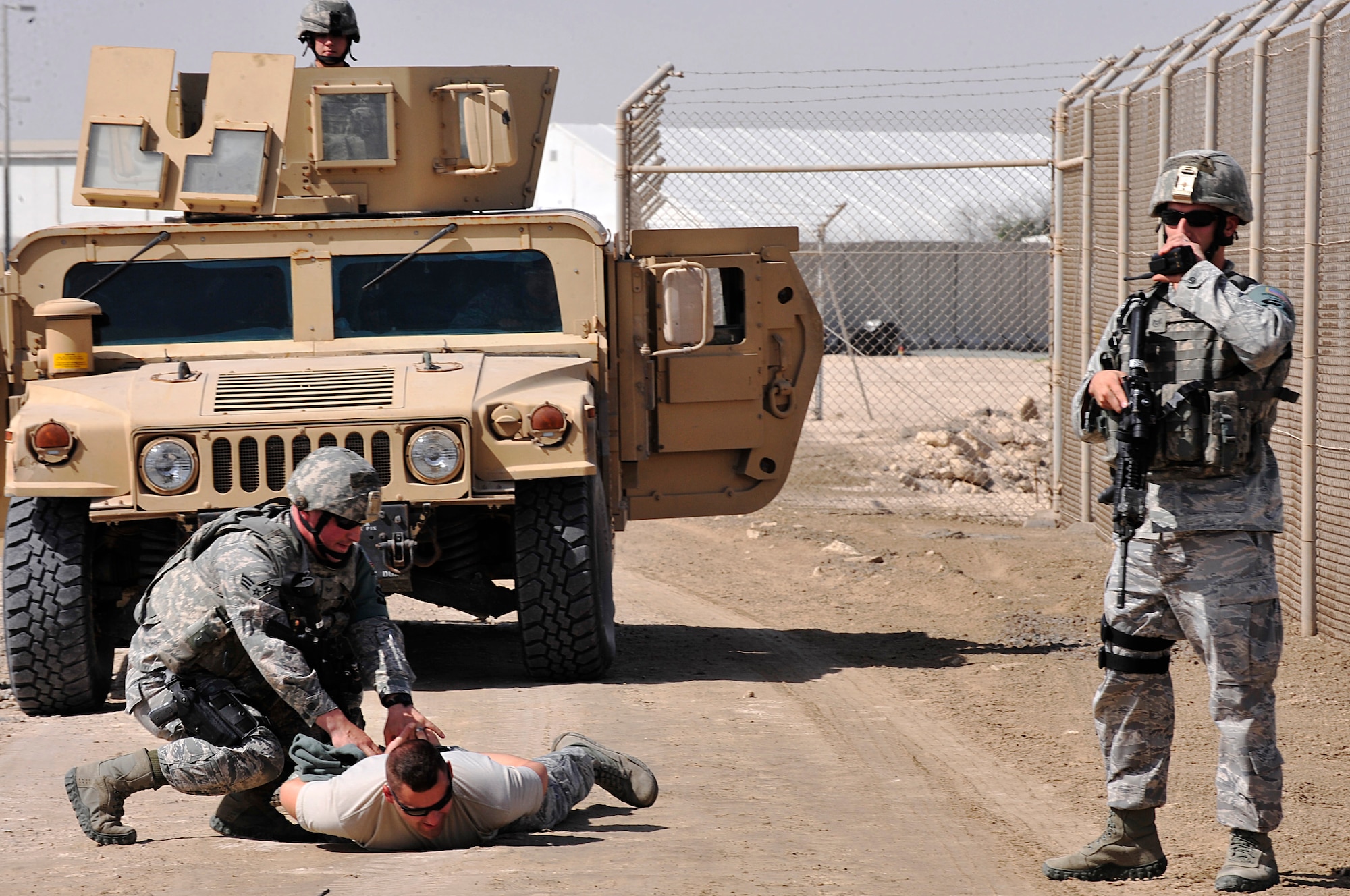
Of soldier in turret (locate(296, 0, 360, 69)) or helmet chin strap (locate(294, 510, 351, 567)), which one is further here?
soldier in turret (locate(296, 0, 360, 69))

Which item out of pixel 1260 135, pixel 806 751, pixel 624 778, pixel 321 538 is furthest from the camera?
pixel 1260 135

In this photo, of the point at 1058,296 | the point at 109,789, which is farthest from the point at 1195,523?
the point at 1058,296

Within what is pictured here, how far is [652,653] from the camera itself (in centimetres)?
772

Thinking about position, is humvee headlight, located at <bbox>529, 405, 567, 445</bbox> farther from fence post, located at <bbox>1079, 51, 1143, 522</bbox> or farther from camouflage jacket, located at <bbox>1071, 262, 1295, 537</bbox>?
fence post, located at <bbox>1079, 51, 1143, 522</bbox>

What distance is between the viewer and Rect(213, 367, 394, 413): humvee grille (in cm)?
635

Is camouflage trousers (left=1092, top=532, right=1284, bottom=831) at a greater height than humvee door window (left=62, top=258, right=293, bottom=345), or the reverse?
humvee door window (left=62, top=258, right=293, bottom=345)

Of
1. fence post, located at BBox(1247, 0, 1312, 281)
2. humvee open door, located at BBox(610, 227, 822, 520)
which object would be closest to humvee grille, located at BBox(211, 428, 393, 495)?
humvee open door, located at BBox(610, 227, 822, 520)

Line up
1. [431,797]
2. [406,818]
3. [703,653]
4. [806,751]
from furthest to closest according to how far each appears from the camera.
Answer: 1. [703,653]
2. [806,751]
3. [406,818]
4. [431,797]

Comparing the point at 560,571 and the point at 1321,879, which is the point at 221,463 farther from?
the point at 1321,879

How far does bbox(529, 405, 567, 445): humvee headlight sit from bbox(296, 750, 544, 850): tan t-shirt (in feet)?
7.24

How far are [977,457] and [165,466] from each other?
9686 mm

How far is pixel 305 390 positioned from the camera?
21.1ft

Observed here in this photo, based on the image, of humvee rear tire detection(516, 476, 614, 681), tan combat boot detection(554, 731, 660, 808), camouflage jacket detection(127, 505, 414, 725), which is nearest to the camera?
camouflage jacket detection(127, 505, 414, 725)

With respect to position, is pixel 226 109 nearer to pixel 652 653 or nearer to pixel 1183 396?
pixel 652 653
